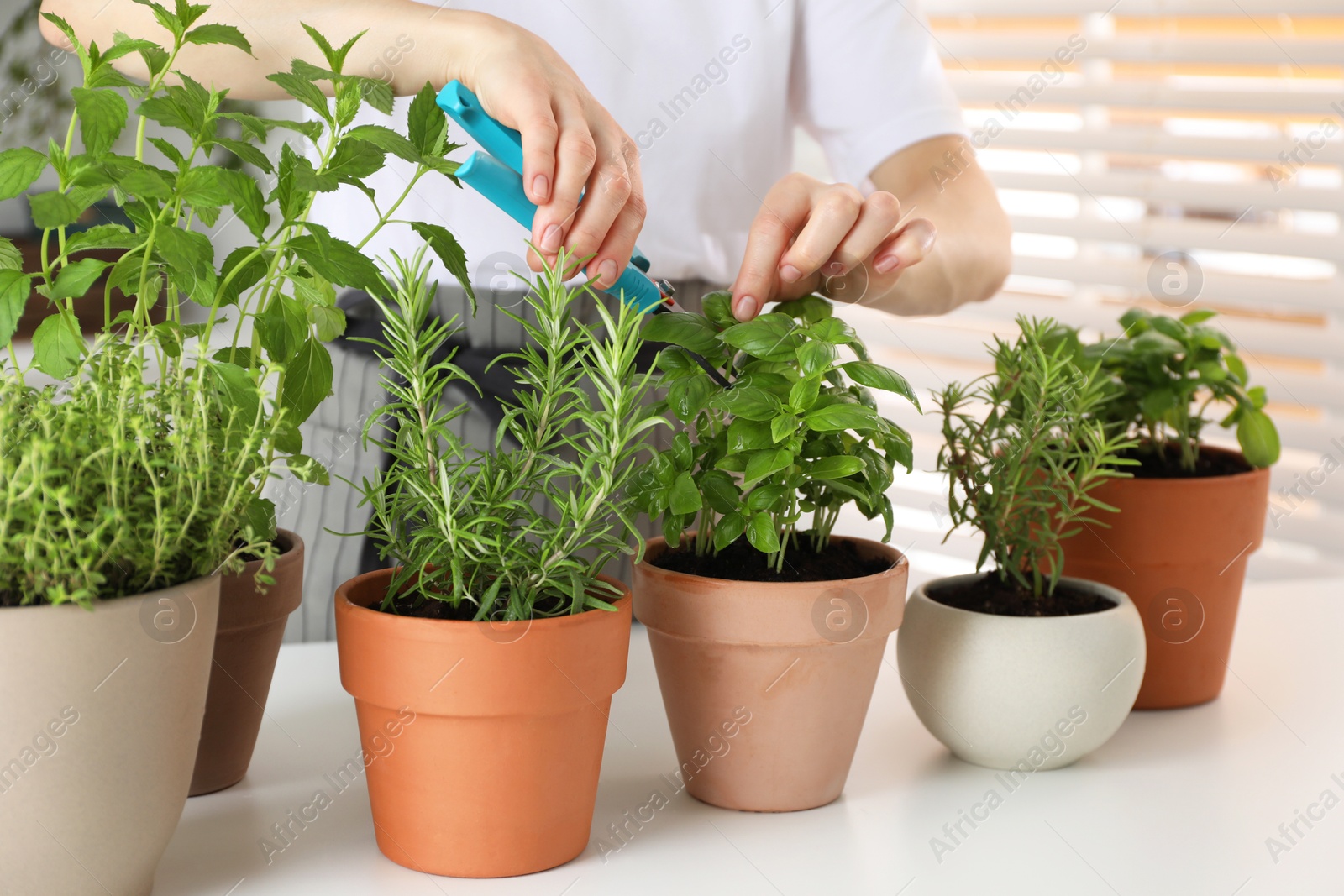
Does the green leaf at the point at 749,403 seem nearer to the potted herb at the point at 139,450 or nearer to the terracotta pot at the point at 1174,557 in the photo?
the potted herb at the point at 139,450

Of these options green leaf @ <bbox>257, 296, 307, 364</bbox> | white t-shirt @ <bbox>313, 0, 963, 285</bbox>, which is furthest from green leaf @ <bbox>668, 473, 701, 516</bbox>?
white t-shirt @ <bbox>313, 0, 963, 285</bbox>

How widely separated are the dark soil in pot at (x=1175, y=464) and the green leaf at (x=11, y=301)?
0.76 metres

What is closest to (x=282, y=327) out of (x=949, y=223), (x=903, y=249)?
(x=903, y=249)

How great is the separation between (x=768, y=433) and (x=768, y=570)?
4.0 inches

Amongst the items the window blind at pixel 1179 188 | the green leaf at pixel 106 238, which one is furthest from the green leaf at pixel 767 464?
the window blind at pixel 1179 188

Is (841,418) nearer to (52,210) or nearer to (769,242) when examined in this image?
(769,242)

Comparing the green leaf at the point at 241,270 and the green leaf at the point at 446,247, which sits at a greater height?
the green leaf at the point at 446,247

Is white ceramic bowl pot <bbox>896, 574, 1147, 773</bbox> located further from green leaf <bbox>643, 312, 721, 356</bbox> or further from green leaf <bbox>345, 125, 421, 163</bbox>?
green leaf <bbox>345, 125, 421, 163</bbox>

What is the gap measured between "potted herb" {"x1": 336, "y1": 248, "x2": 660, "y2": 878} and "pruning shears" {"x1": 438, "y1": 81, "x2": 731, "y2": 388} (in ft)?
0.32

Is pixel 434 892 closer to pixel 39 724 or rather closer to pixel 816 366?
pixel 39 724

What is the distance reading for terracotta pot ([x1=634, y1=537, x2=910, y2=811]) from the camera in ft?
2.05

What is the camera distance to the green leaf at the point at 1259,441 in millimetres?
874

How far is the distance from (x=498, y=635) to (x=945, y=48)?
7.34ft

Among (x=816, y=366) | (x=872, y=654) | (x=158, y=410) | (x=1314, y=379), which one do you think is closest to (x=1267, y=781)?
(x=872, y=654)
